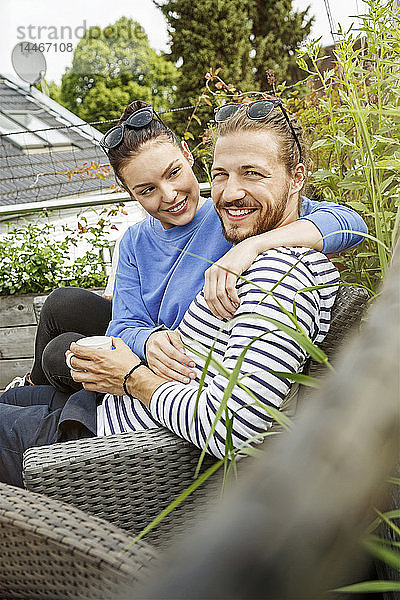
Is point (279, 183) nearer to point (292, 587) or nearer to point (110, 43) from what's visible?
point (292, 587)

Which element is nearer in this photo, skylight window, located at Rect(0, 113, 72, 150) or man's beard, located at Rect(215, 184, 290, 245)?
man's beard, located at Rect(215, 184, 290, 245)

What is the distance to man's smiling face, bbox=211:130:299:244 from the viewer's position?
4.90ft

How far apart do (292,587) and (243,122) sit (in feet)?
4.47

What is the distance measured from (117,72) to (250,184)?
29880 millimetres

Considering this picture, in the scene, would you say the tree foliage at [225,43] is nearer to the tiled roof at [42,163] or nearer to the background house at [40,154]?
the background house at [40,154]

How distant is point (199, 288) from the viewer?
1717 mm

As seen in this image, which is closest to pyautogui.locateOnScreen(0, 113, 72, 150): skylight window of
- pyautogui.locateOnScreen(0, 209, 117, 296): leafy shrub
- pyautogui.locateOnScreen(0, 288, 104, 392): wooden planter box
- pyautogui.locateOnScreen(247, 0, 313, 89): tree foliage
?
pyautogui.locateOnScreen(247, 0, 313, 89): tree foliage

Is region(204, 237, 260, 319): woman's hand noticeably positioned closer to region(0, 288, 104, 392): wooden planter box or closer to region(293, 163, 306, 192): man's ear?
region(293, 163, 306, 192): man's ear

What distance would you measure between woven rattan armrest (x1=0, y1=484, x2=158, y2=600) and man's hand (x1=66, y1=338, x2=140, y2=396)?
566mm

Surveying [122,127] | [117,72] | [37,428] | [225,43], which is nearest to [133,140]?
[122,127]

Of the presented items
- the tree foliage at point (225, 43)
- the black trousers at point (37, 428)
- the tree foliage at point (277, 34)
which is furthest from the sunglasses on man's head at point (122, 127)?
the tree foliage at point (277, 34)

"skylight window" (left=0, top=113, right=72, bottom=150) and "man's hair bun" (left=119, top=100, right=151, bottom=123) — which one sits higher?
A: "skylight window" (left=0, top=113, right=72, bottom=150)

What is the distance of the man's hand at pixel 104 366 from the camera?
5.02ft

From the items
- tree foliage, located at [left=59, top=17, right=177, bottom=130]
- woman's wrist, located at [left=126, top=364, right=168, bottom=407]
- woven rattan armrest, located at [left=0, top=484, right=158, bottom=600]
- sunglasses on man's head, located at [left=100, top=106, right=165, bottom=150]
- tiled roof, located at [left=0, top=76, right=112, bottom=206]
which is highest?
tree foliage, located at [left=59, top=17, right=177, bottom=130]
